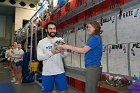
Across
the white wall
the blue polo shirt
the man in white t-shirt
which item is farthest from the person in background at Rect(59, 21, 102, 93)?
the white wall

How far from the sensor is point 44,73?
290cm

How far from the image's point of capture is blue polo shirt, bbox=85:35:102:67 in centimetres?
288

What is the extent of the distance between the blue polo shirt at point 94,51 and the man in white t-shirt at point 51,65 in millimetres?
359

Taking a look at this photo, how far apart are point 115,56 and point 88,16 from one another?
1.58 m

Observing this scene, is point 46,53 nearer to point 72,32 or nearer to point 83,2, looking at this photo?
point 83,2

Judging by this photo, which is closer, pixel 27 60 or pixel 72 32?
pixel 72 32

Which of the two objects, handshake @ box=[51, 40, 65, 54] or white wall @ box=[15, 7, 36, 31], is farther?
white wall @ box=[15, 7, 36, 31]

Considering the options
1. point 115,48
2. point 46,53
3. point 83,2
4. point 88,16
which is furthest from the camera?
point 88,16

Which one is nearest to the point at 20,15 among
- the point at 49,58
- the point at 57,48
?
the point at 49,58

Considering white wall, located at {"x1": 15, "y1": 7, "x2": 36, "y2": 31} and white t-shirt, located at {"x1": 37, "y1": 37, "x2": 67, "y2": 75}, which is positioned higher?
white wall, located at {"x1": 15, "y1": 7, "x2": 36, "y2": 31}

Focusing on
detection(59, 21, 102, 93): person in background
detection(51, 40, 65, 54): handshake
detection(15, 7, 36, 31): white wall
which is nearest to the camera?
detection(51, 40, 65, 54): handshake

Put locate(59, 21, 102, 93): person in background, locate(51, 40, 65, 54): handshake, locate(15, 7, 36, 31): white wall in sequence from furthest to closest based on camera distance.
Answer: locate(15, 7, 36, 31): white wall → locate(59, 21, 102, 93): person in background → locate(51, 40, 65, 54): handshake

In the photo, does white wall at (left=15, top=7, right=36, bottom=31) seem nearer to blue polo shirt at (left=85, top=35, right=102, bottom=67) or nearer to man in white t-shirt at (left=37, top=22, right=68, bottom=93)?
man in white t-shirt at (left=37, top=22, right=68, bottom=93)

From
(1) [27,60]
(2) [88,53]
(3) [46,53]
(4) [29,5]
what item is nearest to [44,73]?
(3) [46,53]
